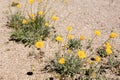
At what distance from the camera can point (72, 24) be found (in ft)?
22.3

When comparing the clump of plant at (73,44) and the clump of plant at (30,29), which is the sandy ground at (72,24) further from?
the clump of plant at (73,44)

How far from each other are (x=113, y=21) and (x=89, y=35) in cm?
114

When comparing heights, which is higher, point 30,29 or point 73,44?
point 30,29

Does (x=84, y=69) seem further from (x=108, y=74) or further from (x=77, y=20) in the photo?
(x=77, y=20)

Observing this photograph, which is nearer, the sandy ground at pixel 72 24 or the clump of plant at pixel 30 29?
the sandy ground at pixel 72 24

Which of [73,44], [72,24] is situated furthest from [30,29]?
[72,24]

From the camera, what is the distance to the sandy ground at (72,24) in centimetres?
507

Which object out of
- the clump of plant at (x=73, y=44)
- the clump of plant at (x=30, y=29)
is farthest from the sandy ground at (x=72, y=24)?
the clump of plant at (x=73, y=44)

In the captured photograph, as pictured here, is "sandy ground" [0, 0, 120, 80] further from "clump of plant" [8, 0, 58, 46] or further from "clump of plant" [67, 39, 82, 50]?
"clump of plant" [67, 39, 82, 50]

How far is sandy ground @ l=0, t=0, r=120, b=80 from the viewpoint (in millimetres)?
5065

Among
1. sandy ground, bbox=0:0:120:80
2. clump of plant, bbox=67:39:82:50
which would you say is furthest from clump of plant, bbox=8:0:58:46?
clump of plant, bbox=67:39:82:50

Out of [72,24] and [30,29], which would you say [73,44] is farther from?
[72,24]

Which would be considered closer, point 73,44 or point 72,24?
point 73,44

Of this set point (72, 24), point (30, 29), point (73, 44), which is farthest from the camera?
point (72, 24)
